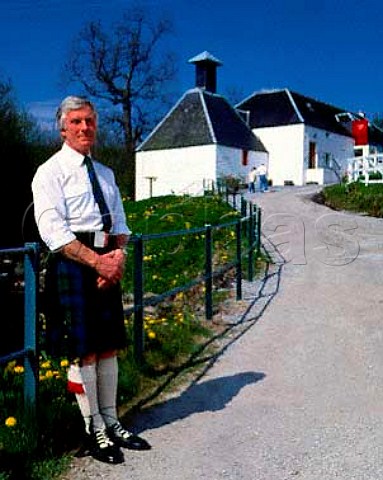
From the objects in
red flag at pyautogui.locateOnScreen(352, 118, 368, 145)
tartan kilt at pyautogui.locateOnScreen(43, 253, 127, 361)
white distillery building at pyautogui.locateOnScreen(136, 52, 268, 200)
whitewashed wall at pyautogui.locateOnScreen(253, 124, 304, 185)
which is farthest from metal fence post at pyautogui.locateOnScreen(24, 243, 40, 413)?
red flag at pyautogui.locateOnScreen(352, 118, 368, 145)

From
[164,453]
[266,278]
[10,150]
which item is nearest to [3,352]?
[164,453]

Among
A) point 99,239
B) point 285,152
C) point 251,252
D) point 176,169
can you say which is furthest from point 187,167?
point 99,239

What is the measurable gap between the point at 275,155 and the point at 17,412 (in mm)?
39467

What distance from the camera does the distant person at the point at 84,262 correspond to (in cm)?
318

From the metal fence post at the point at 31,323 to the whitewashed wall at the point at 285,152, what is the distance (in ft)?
125

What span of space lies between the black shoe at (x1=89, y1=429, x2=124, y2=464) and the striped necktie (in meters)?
1.11

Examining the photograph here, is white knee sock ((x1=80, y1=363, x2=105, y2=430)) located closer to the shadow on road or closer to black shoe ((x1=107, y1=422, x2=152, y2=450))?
black shoe ((x1=107, y1=422, x2=152, y2=450))

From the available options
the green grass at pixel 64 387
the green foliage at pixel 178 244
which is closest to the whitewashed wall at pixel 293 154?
the green foliage at pixel 178 244

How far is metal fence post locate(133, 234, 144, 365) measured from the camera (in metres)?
4.67

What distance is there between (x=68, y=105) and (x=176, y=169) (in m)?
35.4

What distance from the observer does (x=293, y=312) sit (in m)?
7.34

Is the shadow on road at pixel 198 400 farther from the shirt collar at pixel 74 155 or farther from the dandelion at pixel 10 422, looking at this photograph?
the shirt collar at pixel 74 155

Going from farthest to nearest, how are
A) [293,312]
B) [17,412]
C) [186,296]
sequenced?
[186,296], [293,312], [17,412]

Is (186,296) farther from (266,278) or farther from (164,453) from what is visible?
(164,453)
